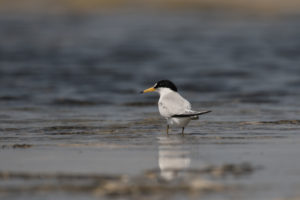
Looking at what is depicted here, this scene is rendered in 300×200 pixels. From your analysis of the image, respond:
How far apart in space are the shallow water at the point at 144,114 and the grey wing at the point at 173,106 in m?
0.31

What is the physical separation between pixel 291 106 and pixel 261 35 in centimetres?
1376

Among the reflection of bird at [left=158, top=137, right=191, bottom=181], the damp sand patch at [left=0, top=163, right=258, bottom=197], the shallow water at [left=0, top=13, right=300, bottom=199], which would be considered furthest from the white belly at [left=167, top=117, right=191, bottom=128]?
the damp sand patch at [left=0, top=163, right=258, bottom=197]

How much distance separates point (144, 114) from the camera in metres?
10.9

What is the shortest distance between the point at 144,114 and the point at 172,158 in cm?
423

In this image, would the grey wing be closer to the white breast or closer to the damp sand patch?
the white breast

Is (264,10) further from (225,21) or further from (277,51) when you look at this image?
(277,51)

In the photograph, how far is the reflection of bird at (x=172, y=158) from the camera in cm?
594

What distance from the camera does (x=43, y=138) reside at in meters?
8.20

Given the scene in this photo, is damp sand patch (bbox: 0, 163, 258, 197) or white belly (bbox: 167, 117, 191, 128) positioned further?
white belly (bbox: 167, 117, 191, 128)

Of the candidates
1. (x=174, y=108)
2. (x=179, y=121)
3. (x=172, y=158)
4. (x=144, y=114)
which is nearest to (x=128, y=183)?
(x=172, y=158)

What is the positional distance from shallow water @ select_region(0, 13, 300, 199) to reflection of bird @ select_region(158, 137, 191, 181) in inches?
0.4

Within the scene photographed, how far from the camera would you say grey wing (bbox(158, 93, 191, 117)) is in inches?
342

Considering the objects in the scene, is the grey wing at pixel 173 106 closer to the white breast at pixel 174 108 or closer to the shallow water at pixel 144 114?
the white breast at pixel 174 108

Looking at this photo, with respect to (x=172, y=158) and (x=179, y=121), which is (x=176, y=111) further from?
(x=172, y=158)
